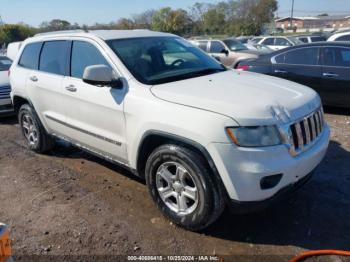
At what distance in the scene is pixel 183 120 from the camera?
300 cm

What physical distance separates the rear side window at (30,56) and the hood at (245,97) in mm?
2566

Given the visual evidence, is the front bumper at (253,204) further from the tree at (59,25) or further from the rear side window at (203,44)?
the rear side window at (203,44)

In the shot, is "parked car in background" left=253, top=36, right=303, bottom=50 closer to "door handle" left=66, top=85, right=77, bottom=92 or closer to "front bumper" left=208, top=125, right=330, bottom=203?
"door handle" left=66, top=85, right=77, bottom=92

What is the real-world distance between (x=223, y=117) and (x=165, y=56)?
1.61 metres

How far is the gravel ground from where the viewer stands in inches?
123

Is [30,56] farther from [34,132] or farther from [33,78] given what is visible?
[34,132]

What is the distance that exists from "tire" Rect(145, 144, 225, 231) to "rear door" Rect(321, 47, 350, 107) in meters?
4.69

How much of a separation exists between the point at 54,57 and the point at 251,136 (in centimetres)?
307

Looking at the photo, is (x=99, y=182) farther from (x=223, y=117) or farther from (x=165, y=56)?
(x=223, y=117)

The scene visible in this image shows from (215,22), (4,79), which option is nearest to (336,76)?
(4,79)

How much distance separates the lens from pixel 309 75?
7.08m

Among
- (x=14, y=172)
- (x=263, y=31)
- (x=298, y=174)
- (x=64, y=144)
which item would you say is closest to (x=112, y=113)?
(x=298, y=174)

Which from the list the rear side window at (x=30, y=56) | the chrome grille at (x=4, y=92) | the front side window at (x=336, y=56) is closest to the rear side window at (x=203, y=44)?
the front side window at (x=336, y=56)

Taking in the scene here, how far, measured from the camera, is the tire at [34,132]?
5.30 m
